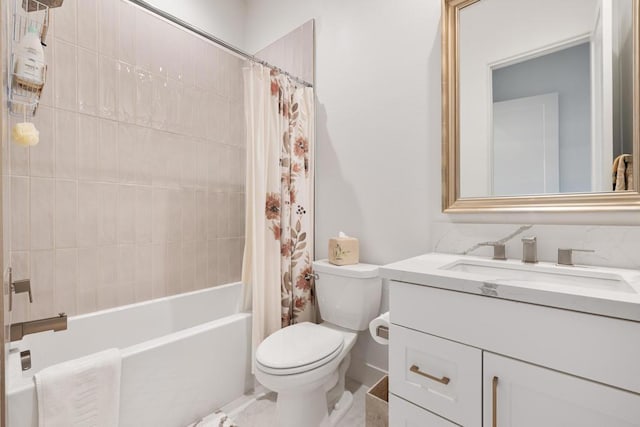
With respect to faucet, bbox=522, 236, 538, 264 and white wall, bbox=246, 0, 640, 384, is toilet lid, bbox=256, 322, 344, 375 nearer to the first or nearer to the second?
white wall, bbox=246, 0, 640, 384

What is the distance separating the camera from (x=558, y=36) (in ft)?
3.92

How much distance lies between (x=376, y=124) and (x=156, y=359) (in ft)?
5.32

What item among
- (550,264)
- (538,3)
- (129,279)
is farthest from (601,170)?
(129,279)

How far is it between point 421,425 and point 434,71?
1.52 meters

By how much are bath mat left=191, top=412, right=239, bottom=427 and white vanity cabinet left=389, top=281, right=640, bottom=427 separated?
872 millimetres

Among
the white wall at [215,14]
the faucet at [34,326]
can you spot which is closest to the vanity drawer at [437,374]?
the faucet at [34,326]

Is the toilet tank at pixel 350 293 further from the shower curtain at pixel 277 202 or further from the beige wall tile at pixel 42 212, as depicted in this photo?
the beige wall tile at pixel 42 212

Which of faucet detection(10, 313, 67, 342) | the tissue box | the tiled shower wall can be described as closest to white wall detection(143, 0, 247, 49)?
Answer: the tiled shower wall

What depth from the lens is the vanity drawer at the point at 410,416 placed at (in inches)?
37.5

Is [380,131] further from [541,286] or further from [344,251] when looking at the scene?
[541,286]

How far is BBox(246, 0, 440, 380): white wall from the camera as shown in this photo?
1.56 metres

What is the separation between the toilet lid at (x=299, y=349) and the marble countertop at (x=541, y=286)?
569 mm

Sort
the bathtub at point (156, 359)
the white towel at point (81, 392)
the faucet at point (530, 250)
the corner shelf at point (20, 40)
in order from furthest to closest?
the bathtub at point (156, 359) → the faucet at point (530, 250) → the white towel at point (81, 392) → the corner shelf at point (20, 40)

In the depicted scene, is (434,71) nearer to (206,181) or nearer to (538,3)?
(538,3)
